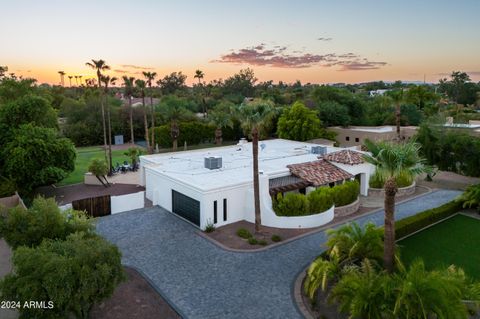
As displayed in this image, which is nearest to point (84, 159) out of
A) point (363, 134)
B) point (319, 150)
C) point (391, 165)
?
point (319, 150)

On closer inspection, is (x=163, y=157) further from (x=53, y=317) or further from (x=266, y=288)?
(x=53, y=317)

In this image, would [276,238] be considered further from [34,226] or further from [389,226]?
[34,226]

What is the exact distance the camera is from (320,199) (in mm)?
25562

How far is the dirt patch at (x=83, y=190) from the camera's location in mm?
34291

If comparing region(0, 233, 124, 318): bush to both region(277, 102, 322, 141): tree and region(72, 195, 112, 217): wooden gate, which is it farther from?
region(277, 102, 322, 141): tree

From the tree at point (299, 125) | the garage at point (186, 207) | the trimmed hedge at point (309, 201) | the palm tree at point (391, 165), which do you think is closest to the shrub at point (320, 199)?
the trimmed hedge at point (309, 201)

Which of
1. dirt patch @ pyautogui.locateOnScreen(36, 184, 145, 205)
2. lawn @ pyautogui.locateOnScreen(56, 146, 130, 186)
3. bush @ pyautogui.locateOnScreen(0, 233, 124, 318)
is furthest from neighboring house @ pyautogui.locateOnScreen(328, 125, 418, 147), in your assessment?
bush @ pyautogui.locateOnScreen(0, 233, 124, 318)

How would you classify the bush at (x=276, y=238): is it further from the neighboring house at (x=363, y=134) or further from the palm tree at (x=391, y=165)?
the neighboring house at (x=363, y=134)

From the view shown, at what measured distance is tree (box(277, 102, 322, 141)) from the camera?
50312 mm

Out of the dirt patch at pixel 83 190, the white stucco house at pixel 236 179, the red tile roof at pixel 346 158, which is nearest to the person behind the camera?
the white stucco house at pixel 236 179

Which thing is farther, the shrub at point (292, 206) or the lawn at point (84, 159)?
the lawn at point (84, 159)

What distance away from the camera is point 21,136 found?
3353 centimetres

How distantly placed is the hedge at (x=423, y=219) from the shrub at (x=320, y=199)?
4587 millimetres

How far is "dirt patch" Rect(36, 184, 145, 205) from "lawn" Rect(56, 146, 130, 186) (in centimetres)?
222
